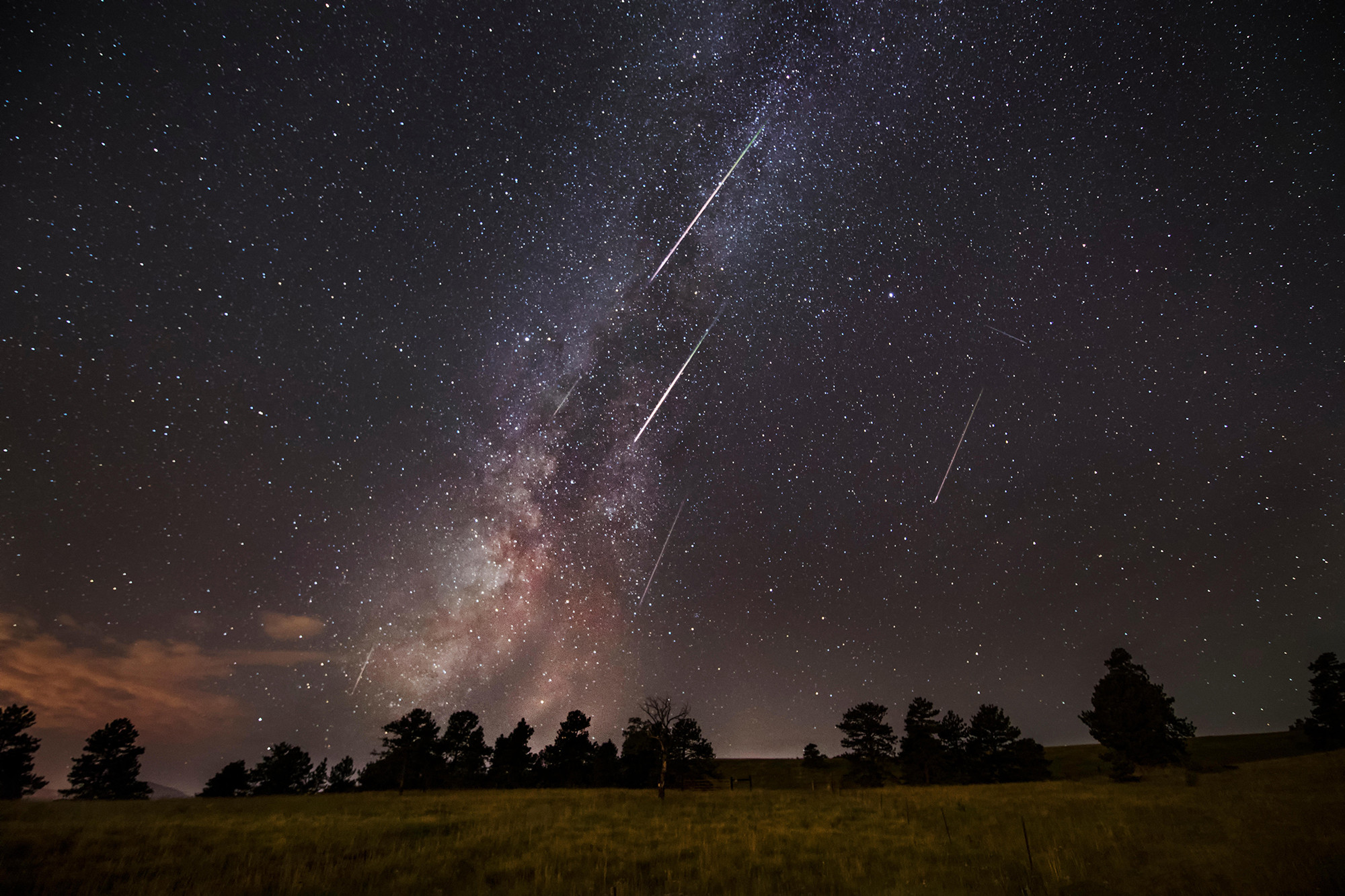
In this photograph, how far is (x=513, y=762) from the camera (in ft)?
178

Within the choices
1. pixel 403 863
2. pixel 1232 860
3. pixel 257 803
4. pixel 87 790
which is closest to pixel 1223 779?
pixel 1232 860

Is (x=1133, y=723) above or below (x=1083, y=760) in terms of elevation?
above

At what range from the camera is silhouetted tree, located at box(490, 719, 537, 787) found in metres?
53.6

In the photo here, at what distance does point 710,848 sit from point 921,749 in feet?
154

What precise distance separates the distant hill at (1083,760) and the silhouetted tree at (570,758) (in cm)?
1319

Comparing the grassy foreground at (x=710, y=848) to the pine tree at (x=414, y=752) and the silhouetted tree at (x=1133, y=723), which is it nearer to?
the silhouetted tree at (x=1133, y=723)

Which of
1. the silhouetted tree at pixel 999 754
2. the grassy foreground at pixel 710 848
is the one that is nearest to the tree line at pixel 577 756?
the silhouetted tree at pixel 999 754

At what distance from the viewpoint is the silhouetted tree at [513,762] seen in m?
53.6

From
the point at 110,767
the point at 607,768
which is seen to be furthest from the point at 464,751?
the point at 110,767

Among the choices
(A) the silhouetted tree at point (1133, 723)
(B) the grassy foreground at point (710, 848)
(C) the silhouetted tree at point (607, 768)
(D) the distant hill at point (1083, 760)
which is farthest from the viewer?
(D) the distant hill at point (1083, 760)

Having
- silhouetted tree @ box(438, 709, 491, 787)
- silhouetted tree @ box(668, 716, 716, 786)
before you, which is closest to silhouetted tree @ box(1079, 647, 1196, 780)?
silhouetted tree @ box(668, 716, 716, 786)

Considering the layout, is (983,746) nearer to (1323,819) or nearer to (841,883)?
(1323,819)

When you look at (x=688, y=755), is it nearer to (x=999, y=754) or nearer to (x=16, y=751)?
(x=999, y=754)

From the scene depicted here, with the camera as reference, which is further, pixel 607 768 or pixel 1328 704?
pixel 607 768
